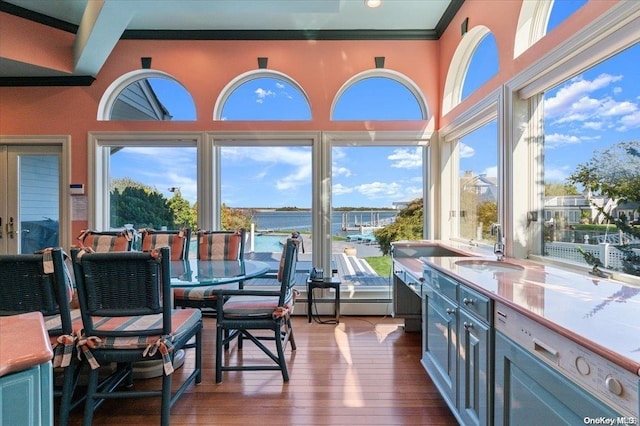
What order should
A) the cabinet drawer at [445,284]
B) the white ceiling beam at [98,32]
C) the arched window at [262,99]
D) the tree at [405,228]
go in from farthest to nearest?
the tree at [405,228] → the arched window at [262,99] → the white ceiling beam at [98,32] → the cabinet drawer at [445,284]

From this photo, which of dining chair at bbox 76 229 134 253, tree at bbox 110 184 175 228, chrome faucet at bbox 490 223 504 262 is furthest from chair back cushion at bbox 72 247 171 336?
tree at bbox 110 184 175 228

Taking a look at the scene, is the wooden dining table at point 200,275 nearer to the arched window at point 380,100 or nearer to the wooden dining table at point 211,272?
the wooden dining table at point 211,272

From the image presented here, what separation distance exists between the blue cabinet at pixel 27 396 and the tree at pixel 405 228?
350 centimetres

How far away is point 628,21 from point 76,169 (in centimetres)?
498

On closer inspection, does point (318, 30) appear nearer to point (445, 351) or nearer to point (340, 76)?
point (340, 76)

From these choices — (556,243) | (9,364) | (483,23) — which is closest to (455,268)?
(556,243)

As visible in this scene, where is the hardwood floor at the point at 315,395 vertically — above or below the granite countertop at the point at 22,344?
below

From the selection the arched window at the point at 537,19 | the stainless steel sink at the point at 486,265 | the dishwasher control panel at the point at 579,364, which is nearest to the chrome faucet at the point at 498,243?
the stainless steel sink at the point at 486,265

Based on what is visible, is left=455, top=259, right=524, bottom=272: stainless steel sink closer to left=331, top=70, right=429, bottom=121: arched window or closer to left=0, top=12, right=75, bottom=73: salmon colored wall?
left=331, top=70, right=429, bottom=121: arched window

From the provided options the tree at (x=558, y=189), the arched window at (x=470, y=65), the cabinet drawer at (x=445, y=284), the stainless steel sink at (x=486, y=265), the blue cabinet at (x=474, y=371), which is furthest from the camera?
the arched window at (x=470, y=65)

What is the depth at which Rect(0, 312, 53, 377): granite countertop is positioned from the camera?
0.82m

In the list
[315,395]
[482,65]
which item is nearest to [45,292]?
[315,395]

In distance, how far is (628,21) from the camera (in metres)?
1.52

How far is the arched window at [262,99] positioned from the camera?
3.92 m
